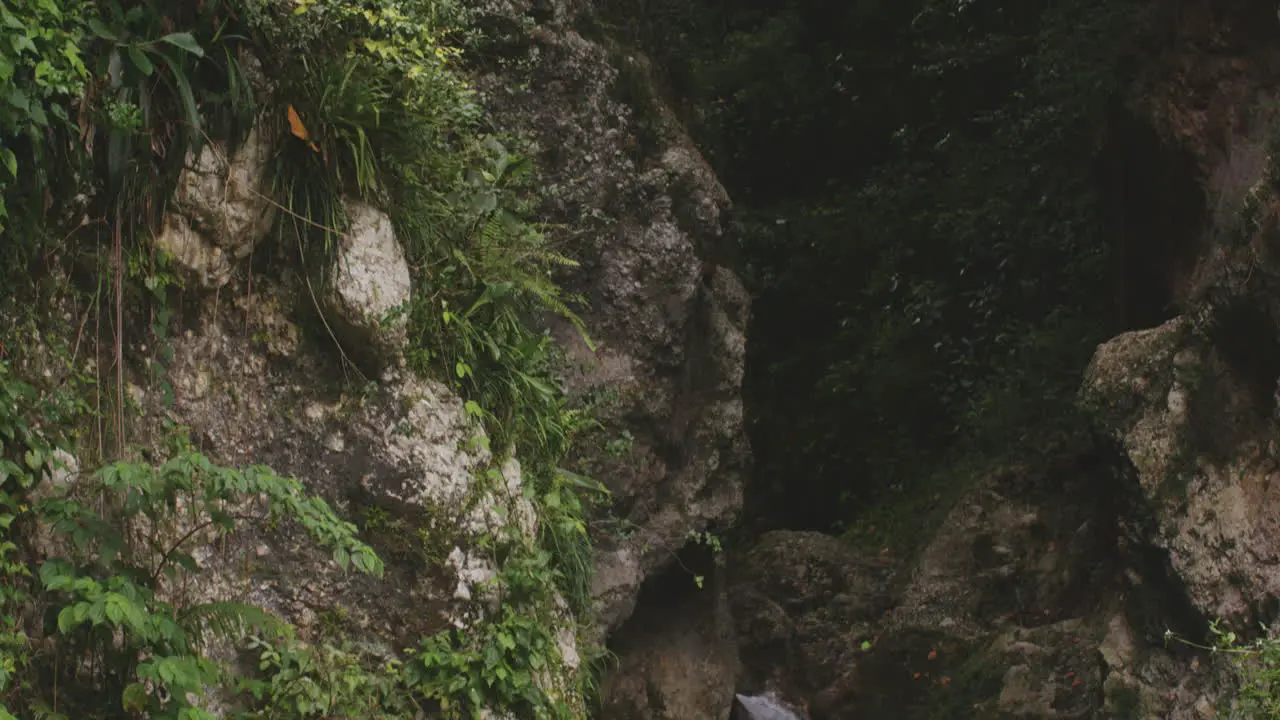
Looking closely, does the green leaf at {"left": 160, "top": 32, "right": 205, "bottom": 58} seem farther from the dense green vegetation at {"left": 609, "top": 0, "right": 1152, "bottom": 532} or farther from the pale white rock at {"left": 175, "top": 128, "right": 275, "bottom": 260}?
the dense green vegetation at {"left": 609, "top": 0, "right": 1152, "bottom": 532}

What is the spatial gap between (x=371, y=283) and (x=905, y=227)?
31.3 feet

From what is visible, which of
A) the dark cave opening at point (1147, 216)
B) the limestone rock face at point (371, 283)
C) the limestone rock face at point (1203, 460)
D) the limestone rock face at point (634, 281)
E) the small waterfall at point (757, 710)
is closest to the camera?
the limestone rock face at point (371, 283)

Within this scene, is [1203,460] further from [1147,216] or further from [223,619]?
[223,619]

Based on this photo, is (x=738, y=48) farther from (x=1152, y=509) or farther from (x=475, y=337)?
(x=475, y=337)

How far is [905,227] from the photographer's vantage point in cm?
1373

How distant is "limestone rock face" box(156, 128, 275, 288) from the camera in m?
4.61

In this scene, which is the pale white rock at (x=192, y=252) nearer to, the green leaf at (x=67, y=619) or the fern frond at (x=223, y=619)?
the fern frond at (x=223, y=619)

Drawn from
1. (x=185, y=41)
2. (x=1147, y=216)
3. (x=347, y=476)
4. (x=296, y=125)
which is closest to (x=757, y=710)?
(x=1147, y=216)

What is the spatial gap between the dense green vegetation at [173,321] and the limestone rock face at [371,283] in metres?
0.07

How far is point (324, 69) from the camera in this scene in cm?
494

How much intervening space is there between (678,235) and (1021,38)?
661 centimetres

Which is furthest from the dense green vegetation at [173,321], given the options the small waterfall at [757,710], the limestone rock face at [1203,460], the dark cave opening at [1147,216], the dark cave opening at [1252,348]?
the dark cave opening at [1147,216]

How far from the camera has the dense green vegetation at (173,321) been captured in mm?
3826

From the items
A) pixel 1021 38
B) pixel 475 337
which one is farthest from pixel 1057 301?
pixel 475 337
